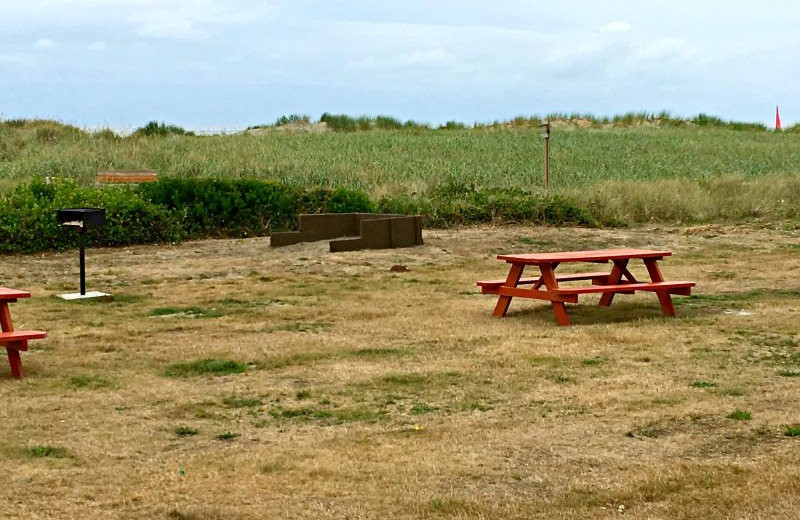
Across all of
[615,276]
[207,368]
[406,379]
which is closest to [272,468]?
[406,379]

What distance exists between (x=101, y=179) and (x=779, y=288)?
10645 millimetres

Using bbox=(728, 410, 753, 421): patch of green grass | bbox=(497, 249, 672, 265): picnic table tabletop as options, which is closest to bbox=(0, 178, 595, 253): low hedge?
bbox=(497, 249, 672, 265): picnic table tabletop

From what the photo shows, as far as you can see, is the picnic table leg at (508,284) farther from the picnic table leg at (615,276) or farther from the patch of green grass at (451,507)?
the patch of green grass at (451,507)

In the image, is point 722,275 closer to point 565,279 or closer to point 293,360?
point 565,279

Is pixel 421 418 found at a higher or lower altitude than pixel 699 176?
lower

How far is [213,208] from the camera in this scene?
16.7m

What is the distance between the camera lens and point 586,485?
4.96 meters

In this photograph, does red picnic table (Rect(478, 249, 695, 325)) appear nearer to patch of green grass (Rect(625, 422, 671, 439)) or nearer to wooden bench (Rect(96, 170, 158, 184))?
patch of green grass (Rect(625, 422, 671, 439))

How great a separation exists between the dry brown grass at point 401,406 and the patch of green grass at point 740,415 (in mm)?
62

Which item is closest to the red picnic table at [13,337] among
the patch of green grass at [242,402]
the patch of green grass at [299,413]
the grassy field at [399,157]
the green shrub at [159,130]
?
the patch of green grass at [242,402]

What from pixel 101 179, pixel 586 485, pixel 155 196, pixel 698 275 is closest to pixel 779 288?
pixel 698 275

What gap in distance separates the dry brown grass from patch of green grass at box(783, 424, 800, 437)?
38 millimetres

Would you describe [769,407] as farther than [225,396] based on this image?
No

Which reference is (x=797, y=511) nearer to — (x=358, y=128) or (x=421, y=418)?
(x=421, y=418)
